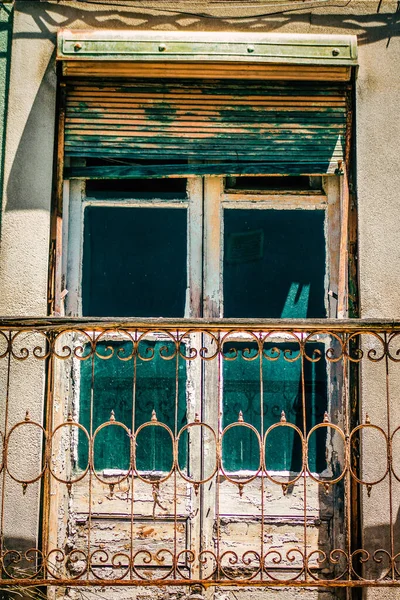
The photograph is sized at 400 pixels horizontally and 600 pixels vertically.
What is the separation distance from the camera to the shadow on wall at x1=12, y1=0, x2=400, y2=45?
4.56m

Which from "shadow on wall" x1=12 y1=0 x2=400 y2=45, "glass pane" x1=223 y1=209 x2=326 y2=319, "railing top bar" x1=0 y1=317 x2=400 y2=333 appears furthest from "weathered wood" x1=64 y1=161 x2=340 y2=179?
"railing top bar" x1=0 y1=317 x2=400 y2=333

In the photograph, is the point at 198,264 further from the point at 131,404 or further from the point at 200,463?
the point at 200,463

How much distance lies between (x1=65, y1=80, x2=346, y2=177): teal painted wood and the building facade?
0.01 metres

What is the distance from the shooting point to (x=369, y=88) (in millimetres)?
4520

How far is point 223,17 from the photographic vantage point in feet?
15.1

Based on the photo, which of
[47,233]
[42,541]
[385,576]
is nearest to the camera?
[385,576]

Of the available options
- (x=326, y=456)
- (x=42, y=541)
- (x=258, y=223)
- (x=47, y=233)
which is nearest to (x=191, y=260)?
(x=258, y=223)

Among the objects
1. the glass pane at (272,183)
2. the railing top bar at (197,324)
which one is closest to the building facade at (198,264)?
the glass pane at (272,183)

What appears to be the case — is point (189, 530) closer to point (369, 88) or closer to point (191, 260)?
point (191, 260)

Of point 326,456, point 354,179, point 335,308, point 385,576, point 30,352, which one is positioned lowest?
point 385,576

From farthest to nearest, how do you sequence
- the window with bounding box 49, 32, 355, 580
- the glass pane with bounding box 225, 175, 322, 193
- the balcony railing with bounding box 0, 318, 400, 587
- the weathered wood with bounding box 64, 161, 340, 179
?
the glass pane with bounding box 225, 175, 322, 193
the weathered wood with bounding box 64, 161, 340, 179
the window with bounding box 49, 32, 355, 580
the balcony railing with bounding box 0, 318, 400, 587

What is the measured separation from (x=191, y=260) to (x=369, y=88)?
143 centimetres

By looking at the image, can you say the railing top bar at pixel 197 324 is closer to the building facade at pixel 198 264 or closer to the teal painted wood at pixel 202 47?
the building facade at pixel 198 264

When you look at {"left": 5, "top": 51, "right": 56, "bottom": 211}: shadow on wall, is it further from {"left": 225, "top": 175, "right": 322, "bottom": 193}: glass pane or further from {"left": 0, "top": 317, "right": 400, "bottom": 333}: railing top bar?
{"left": 225, "top": 175, "right": 322, "bottom": 193}: glass pane
